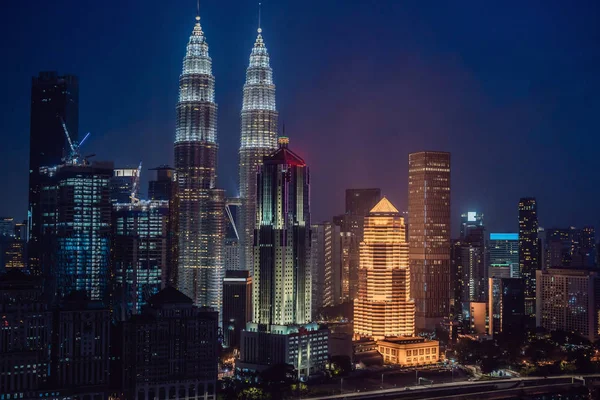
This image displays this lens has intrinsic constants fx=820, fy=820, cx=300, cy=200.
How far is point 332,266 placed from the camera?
44.8 metres

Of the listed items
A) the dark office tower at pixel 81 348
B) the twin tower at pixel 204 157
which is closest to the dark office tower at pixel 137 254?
the twin tower at pixel 204 157

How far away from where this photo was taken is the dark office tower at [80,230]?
32062mm

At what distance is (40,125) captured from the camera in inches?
1452

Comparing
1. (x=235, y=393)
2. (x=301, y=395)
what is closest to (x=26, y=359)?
(x=235, y=393)

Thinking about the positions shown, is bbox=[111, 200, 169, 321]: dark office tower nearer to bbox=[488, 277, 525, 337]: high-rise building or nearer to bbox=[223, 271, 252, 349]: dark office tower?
bbox=[223, 271, 252, 349]: dark office tower

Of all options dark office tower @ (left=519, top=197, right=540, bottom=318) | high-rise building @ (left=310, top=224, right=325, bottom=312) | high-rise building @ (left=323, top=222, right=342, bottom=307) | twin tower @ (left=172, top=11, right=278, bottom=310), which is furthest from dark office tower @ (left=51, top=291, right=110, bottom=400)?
dark office tower @ (left=519, top=197, right=540, bottom=318)

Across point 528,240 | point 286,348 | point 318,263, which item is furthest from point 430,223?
point 286,348

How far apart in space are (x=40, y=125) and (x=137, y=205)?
21.8 feet

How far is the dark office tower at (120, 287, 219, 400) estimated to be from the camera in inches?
920

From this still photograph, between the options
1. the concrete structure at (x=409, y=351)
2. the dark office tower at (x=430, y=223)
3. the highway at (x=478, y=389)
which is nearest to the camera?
the highway at (x=478, y=389)

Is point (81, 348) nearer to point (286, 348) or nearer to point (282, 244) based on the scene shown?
point (286, 348)

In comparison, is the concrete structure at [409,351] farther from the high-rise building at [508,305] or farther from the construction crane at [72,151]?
the construction crane at [72,151]

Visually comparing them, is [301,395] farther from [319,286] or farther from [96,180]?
[319,286]

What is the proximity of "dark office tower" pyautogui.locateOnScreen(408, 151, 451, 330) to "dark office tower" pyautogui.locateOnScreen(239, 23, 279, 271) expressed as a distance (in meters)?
8.92
